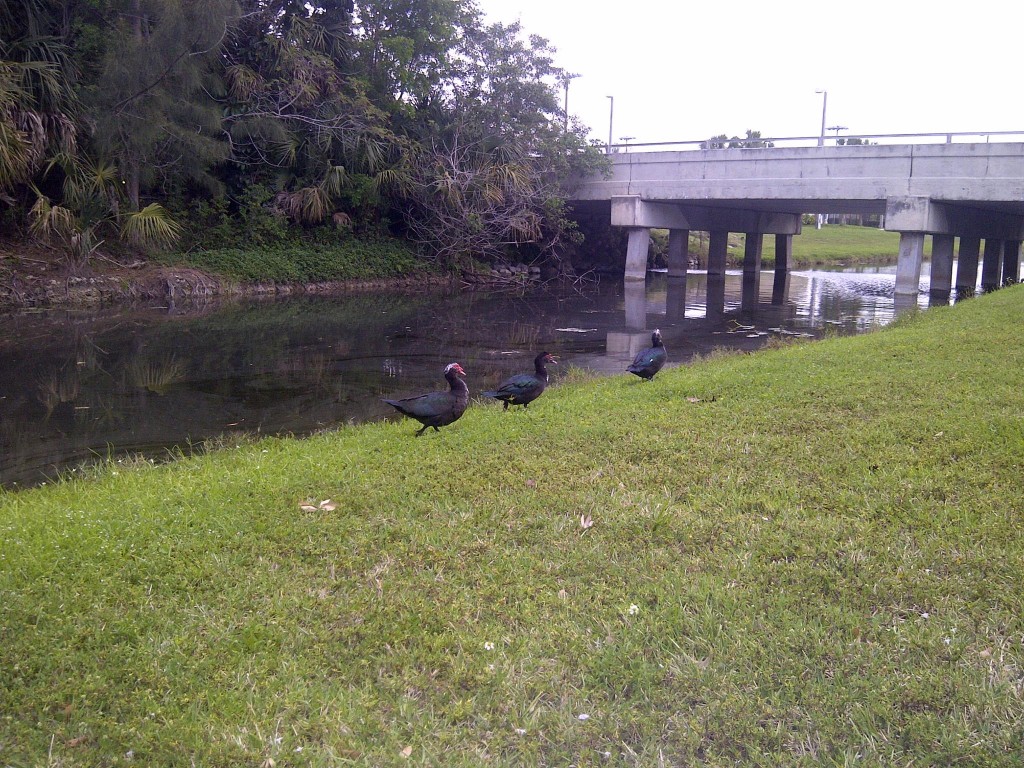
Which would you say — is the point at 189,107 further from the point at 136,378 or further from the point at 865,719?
the point at 865,719

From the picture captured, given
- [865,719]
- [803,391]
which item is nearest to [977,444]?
[803,391]

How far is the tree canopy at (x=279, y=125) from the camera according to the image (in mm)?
21344

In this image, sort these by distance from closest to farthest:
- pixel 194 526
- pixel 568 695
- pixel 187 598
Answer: pixel 568 695 → pixel 187 598 → pixel 194 526

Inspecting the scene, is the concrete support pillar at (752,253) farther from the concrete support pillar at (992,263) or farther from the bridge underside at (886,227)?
the concrete support pillar at (992,263)

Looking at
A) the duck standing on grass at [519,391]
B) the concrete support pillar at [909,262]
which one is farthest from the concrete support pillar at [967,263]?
the duck standing on grass at [519,391]

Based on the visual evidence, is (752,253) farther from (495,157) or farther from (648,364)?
(648,364)

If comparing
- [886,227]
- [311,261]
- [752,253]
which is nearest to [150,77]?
[311,261]

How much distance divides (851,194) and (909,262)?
2.78 meters

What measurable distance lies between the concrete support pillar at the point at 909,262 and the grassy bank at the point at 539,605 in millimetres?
22196

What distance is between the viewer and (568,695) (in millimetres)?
3643

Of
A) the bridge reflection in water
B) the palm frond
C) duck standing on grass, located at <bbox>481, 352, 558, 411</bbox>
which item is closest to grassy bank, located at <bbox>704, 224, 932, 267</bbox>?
the bridge reflection in water

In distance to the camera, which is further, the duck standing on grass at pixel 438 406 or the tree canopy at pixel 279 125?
the tree canopy at pixel 279 125

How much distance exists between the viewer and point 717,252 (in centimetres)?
3975

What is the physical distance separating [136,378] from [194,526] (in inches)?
350
